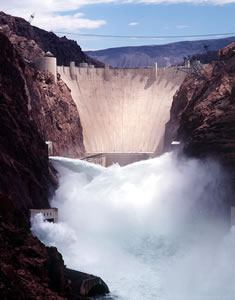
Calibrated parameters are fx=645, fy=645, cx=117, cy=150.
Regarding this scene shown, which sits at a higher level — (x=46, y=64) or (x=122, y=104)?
(x=46, y=64)

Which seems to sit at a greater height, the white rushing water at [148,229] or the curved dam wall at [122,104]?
the curved dam wall at [122,104]

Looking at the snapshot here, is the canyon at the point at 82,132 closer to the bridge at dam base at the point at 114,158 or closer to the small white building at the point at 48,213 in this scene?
the bridge at dam base at the point at 114,158

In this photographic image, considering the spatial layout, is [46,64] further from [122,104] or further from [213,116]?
[213,116]

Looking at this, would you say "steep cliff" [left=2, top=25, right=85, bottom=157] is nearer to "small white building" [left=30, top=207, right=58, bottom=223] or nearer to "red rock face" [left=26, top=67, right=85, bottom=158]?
"red rock face" [left=26, top=67, right=85, bottom=158]

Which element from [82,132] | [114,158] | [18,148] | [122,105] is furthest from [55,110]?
[18,148]

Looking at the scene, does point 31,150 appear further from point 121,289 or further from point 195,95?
point 195,95

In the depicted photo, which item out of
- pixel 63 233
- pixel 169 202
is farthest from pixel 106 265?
pixel 169 202

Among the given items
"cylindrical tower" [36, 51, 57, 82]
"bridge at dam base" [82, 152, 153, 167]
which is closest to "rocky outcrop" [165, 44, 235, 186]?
"bridge at dam base" [82, 152, 153, 167]

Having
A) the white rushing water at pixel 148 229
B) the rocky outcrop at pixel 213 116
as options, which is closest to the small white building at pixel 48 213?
the white rushing water at pixel 148 229

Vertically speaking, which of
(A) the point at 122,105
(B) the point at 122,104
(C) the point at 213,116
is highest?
(C) the point at 213,116
